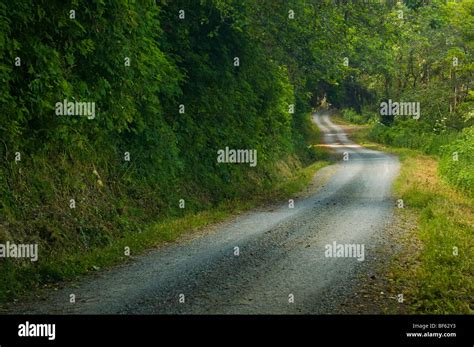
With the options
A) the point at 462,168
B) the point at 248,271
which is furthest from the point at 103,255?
the point at 462,168

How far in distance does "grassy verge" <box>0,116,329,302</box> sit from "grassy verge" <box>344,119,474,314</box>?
5283 mm

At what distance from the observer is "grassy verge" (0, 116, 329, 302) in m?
8.61

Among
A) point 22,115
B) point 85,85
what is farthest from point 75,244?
point 85,85

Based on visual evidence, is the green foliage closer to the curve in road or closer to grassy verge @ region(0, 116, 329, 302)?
the curve in road

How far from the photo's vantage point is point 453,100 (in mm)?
43594

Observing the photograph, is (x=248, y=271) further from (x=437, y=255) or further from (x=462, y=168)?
(x=462, y=168)

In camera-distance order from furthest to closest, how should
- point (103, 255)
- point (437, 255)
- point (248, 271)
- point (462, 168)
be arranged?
point (462, 168) < point (103, 255) < point (437, 255) < point (248, 271)

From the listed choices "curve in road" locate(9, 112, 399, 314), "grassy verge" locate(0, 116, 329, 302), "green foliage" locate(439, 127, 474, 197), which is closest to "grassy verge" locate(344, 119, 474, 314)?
"green foliage" locate(439, 127, 474, 197)

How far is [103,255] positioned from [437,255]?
6.49 m

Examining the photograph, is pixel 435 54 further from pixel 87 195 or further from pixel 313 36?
pixel 87 195

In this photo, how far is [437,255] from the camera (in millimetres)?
10328

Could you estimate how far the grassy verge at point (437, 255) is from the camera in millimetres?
7805

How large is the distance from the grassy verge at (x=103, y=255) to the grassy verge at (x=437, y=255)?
17.3 feet

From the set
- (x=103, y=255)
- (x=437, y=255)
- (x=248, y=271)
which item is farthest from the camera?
(x=103, y=255)
